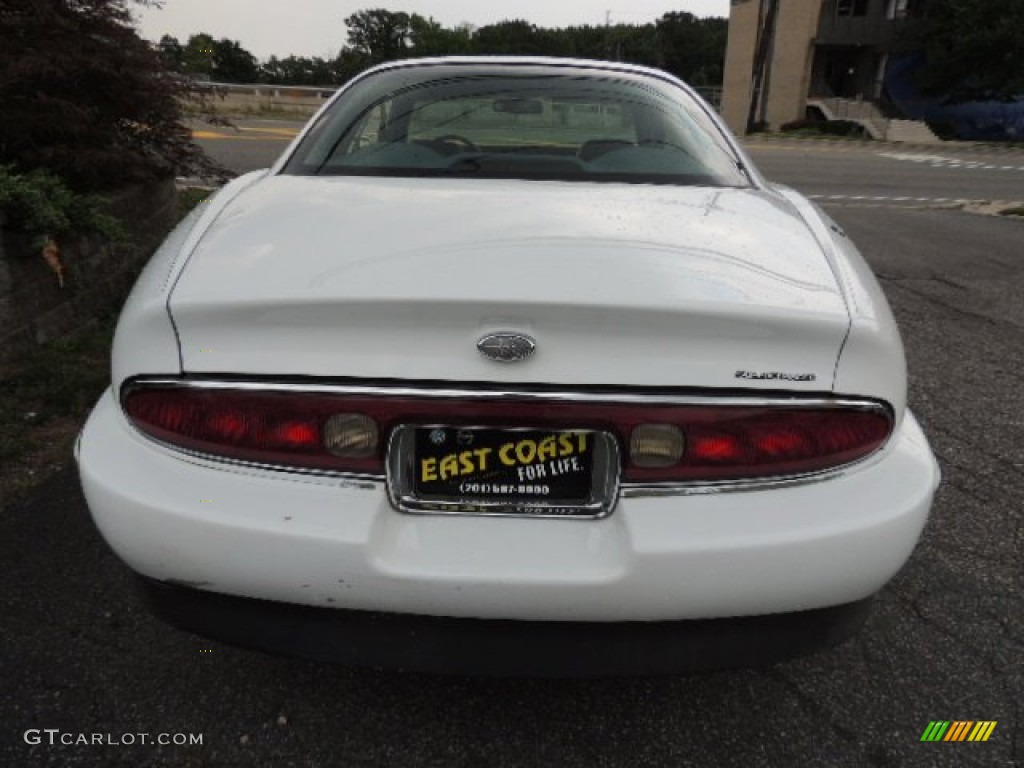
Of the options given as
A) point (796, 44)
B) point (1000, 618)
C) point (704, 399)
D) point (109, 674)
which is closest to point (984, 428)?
point (1000, 618)

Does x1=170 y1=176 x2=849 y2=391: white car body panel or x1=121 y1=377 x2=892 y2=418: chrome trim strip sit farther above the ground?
x1=170 y1=176 x2=849 y2=391: white car body panel

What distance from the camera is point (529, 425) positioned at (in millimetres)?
1512

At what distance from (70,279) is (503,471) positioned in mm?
3475

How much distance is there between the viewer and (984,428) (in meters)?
3.67

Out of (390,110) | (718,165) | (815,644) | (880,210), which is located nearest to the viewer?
(815,644)

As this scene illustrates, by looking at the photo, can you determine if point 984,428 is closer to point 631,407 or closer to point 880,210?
A: point 631,407

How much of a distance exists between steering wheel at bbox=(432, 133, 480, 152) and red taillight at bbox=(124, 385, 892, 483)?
5.25 feet

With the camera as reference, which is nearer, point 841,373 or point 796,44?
point 841,373

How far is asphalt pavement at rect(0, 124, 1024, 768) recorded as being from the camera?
1871 millimetres

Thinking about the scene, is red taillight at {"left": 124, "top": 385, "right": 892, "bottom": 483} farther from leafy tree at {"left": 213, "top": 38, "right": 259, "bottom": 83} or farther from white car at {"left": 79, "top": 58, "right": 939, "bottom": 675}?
leafy tree at {"left": 213, "top": 38, "right": 259, "bottom": 83}

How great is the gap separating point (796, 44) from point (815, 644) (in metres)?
46.2

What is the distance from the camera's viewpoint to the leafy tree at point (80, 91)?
423 cm

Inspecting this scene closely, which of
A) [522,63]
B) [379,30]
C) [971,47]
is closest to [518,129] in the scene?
[522,63]

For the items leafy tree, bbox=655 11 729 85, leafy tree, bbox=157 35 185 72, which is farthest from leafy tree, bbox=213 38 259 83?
leafy tree, bbox=157 35 185 72
